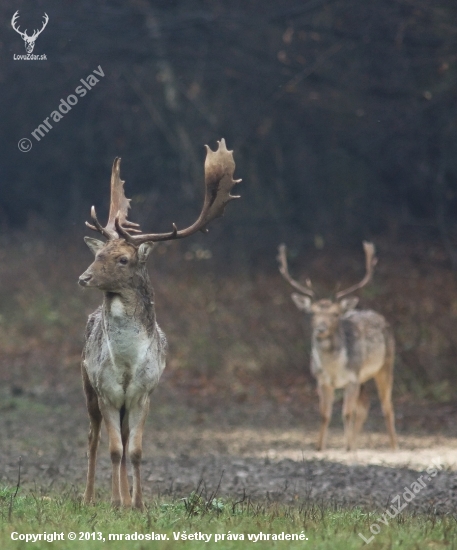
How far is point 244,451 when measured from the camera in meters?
13.9

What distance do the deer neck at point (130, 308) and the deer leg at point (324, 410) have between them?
230 inches

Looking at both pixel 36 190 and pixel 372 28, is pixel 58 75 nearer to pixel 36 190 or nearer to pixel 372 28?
pixel 36 190

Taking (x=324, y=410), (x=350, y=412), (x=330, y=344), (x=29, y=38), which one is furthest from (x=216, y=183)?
(x=29, y=38)

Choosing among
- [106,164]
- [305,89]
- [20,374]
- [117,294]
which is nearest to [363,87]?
[305,89]

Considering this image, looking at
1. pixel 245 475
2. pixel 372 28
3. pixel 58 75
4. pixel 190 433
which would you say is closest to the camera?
pixel 245 475

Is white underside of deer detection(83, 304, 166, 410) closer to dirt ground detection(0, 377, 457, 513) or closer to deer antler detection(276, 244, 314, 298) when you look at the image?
dirt ground detection(0, 377, 457, 513)

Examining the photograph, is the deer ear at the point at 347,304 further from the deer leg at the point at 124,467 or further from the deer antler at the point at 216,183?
the deer leg at the point at 124,467

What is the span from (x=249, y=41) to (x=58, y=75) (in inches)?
417

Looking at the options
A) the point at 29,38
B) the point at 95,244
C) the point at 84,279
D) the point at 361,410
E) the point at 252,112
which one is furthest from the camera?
the point at 252,112

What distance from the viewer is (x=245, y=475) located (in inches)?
445

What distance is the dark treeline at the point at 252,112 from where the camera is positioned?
22.8 metres

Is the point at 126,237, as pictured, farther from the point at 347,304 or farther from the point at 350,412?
the point at 347,304

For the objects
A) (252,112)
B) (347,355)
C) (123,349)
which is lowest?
(123,349)

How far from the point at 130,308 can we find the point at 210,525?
1965mm
